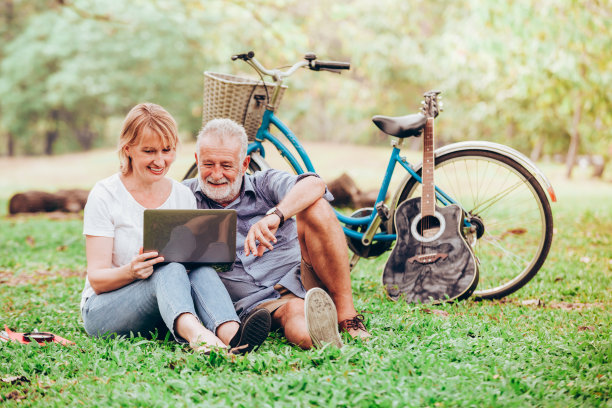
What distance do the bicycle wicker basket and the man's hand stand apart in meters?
1.41

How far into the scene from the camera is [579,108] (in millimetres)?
14414

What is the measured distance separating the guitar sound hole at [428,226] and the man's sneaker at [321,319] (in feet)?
3.63

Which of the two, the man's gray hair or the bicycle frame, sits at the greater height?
the man's gray hair

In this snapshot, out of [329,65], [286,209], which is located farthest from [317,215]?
[329,65]

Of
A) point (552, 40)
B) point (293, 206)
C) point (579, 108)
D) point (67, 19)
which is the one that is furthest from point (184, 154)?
point (293, 206)

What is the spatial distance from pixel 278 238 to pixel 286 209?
381mm

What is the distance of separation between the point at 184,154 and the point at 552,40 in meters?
12.3

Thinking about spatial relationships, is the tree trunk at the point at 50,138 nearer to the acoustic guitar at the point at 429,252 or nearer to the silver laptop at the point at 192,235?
the acoustic guitar at the point at 429,252

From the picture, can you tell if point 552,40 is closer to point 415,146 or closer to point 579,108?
point 579,108

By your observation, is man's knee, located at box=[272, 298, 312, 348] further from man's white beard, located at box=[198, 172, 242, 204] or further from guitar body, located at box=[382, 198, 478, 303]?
→ guitar body, located at box=[382, 198, 478, 303]

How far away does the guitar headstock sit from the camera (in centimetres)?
382

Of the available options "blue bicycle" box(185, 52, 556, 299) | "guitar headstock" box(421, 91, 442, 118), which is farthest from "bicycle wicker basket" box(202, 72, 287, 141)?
"guitar headstock" box(421, 91, 442, 118)

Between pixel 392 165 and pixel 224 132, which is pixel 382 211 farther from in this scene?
pixel 224 132

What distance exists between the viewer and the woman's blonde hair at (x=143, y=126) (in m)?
2.96
